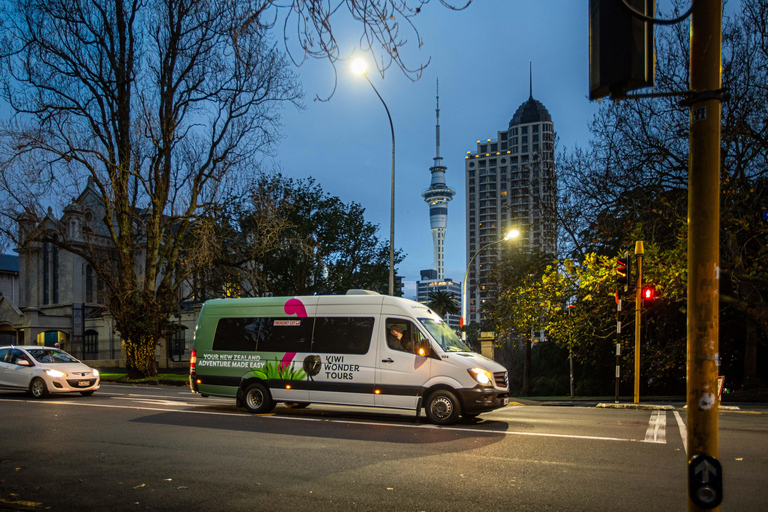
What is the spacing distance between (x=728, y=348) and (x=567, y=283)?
10587mm

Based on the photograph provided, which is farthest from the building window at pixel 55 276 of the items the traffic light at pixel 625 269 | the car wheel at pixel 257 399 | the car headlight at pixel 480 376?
the car headlight at pixel 480 376

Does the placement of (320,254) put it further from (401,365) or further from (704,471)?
(704,471)

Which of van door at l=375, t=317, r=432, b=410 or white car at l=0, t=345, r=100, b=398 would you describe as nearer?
van door at l=375, t=317, r=432, b=410

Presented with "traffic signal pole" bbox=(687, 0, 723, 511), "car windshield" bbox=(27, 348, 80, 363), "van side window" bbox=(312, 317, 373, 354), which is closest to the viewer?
"traffic signal pole" bbox=(687, 0, 723, 511)

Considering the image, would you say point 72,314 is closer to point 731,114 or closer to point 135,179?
point 135,179

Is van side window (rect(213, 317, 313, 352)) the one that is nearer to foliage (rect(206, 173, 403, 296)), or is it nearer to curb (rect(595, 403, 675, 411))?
curb (rect(595, 403, 675, 411))

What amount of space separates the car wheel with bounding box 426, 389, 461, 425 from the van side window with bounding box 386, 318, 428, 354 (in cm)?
89

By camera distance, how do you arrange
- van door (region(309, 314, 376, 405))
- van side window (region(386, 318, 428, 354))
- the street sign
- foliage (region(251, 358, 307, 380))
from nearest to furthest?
1. the street sign
2. van side window (region(386, 318, 428, 354))
3. van door (region(309, 314, 376, 405))
4. foliage (region(251, 358, 307, 380))

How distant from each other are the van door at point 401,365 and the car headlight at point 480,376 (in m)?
0.81

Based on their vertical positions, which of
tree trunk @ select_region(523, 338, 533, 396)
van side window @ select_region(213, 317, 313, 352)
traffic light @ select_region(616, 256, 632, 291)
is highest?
traffic light @ select_region(616, 256, 632, 291)

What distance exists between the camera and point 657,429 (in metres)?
10.4

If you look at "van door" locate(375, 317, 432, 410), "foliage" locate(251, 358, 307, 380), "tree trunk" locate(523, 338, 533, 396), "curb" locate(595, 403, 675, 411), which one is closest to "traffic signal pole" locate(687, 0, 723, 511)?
"van door" locate(375, 317, 432, 410)

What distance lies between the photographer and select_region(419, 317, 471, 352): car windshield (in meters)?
11.4

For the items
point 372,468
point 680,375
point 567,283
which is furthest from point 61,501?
point 680,375
